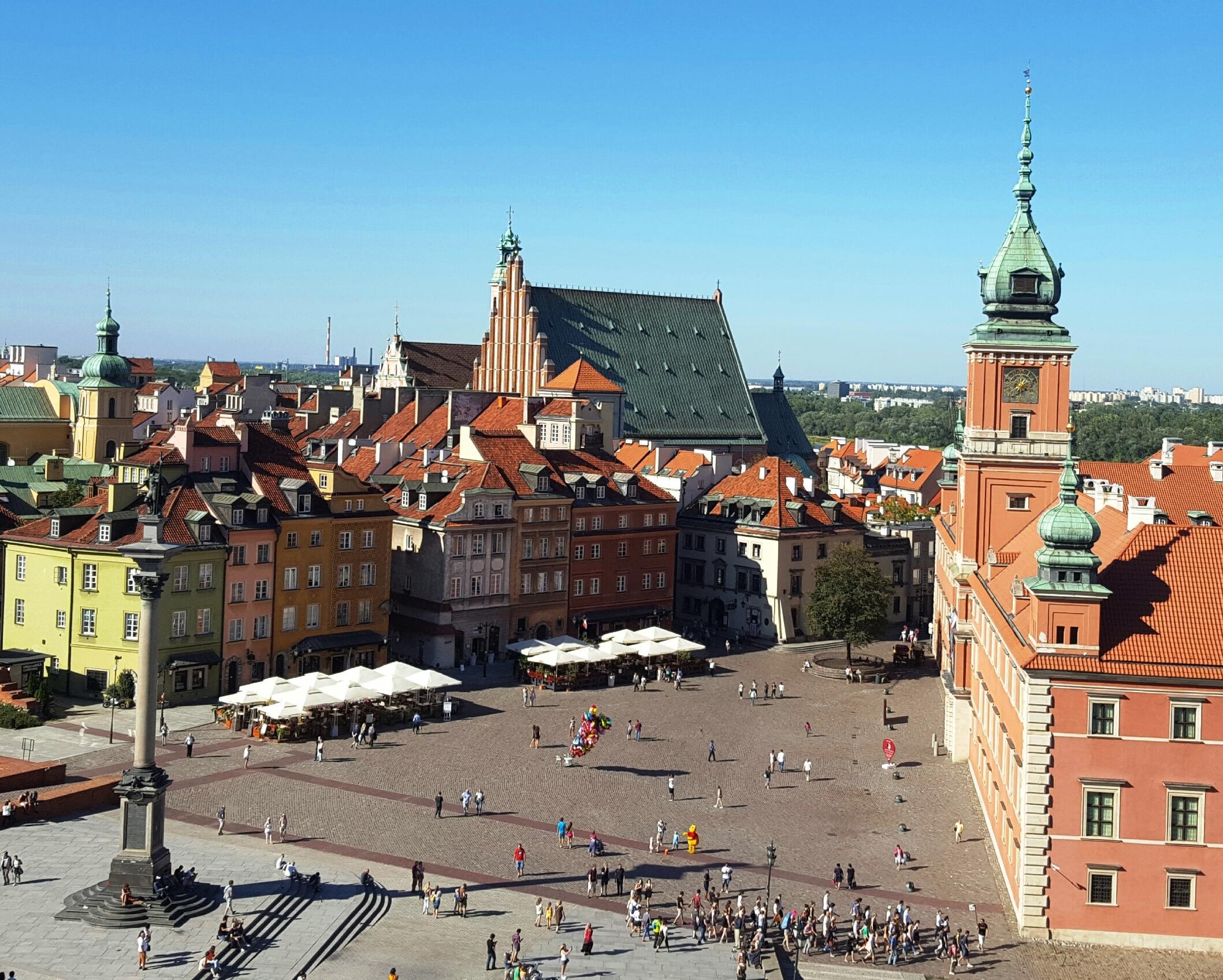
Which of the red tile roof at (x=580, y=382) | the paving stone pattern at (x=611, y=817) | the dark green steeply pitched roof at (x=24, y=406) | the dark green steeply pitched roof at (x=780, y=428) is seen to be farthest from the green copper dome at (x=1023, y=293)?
the dark green steeply pitched roof at (x=24, y=406)

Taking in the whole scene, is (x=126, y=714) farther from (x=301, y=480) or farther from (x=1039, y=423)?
(x=1039, y=423)

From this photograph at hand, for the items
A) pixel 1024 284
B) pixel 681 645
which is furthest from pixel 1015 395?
pixel 681 645

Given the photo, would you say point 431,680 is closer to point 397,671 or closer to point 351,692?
point 397,671

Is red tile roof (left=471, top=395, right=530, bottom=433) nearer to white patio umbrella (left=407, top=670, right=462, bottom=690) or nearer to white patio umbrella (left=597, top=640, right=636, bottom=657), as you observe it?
white patio umbrella (left=597, top=640, right=636, bottom=657)

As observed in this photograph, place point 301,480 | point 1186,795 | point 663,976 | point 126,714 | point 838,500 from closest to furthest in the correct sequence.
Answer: point 663,976 < point 1186,795 < point 126,714 < point 301,480 < point 838,500

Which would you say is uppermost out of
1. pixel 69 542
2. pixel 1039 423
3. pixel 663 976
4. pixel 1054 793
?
pixel 1039 423

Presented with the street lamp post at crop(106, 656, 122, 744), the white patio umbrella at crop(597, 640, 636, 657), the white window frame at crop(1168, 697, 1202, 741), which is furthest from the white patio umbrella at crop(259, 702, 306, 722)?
the white window frame at crop(1168, 697, 1202, 741)

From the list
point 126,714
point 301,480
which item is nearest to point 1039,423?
point 301,480

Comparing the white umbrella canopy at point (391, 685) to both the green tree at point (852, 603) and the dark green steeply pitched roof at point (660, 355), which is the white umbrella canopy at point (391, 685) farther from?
the dark green steeply pitched roof at point (660, 355)
